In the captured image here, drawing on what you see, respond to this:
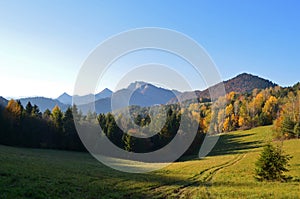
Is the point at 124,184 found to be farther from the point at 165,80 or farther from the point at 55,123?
the point at 55,123

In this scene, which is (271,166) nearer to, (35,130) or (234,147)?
(234,147)

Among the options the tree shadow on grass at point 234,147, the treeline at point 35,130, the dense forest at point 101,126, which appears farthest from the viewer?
the treeline at point 35,130

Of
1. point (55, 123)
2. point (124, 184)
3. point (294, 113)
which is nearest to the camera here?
point (124, 184)

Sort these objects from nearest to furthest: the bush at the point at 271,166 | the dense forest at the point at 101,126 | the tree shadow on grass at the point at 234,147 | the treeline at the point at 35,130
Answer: the bush at the point at 271,166 → the tree shadow on grass at the point at 234,147 → the dense forest at the point at 101,126 → the treeline at the point at 35,130

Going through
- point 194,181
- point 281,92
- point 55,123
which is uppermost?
point 281,92

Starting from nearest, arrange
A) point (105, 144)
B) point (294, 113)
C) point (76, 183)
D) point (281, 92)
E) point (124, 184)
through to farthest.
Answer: point (76, 183) < point (124, 184) < point (105, 144) < point (294, 113) < point (281, 92)

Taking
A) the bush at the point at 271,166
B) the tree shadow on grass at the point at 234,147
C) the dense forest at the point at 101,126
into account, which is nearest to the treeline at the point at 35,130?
the dense forest at the point at 101,126

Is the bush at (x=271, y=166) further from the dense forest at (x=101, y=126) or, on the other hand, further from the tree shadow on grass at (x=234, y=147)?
the tree shadow on grass at (x=234, y=147)

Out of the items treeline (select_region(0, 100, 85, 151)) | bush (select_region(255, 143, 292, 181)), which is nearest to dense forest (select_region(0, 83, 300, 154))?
treeline (select_region(0, 100, 85, 151))

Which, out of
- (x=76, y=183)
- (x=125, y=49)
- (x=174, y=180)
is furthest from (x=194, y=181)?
(x=125, y=49)

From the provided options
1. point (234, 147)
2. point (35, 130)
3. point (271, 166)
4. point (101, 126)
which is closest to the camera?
point (271, 166)

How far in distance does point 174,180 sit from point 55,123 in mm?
51584

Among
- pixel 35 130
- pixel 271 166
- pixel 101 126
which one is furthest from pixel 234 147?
pixel 35 130

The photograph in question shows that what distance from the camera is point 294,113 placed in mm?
86188
